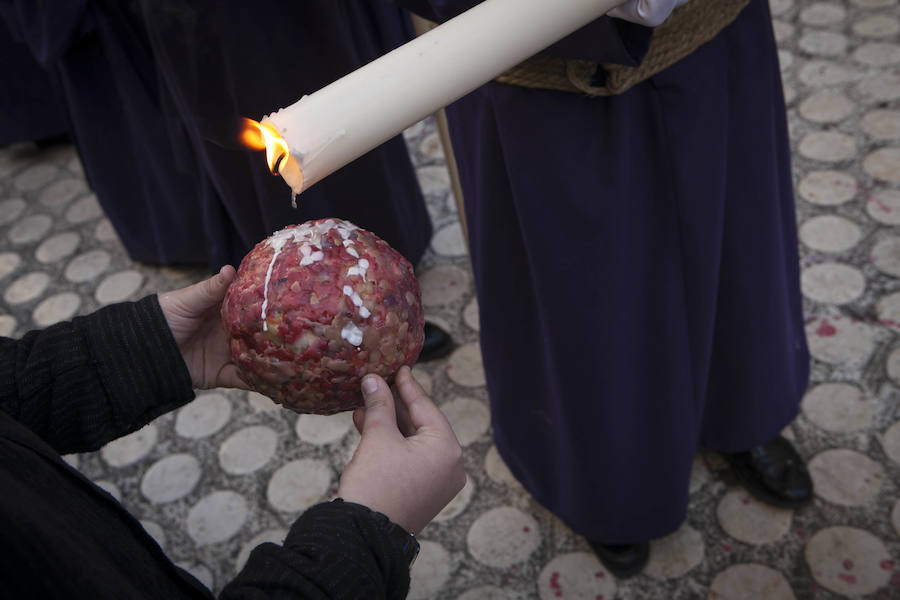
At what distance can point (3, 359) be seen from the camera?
2.70ft

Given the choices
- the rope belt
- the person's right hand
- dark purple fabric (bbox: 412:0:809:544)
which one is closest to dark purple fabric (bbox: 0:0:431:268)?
dark purple fabric (bbox: 412:0:809:544)

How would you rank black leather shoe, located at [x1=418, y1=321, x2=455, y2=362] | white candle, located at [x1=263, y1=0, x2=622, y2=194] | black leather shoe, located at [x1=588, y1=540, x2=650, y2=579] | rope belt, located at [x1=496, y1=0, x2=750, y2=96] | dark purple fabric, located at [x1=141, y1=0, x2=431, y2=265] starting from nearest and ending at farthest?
white candle, located at [x1=263, y1=0, x2=622, y2=194]
rope belt, located at [x1=496, y1=0, x2=750, y2=96]
dark purple fabric, located at [x1=141, y1=0, x2=431, y2=265]
black leather shoe, located at [x1=588, y1=540, x2=650, y2=579]
black leather shoe, located at [x1=418, y1=321, x2=455, y2=362]

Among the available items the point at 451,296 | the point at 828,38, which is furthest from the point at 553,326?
the point at 828,38

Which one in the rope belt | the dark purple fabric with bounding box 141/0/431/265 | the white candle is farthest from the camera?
the dark purple fabric with bounding box 141/0/431/265

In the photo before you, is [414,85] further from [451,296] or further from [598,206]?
[451,296]

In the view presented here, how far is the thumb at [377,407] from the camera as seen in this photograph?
2.41 feet

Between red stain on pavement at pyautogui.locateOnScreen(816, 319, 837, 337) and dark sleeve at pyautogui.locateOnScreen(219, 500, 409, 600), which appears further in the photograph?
red stain on pavement at pyautogui.locateOnScreen(816, 319, 837, 337)

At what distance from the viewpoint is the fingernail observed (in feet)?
2.44

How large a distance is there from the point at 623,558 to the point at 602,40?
0.94 meters

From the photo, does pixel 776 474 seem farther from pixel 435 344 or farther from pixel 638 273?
pixel 435 344

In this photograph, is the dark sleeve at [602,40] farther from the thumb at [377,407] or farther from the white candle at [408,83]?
the thumb at [377,407]

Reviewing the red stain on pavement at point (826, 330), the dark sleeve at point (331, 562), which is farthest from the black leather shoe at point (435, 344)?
the dark sleeve at point (331, 562)

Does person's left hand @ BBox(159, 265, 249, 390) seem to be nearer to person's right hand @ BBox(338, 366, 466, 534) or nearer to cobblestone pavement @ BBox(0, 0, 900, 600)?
person's right hand @ BBox(338, 366, 466, 534)

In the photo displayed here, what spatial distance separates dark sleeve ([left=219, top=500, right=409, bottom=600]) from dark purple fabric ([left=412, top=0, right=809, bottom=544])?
1.72 feet
